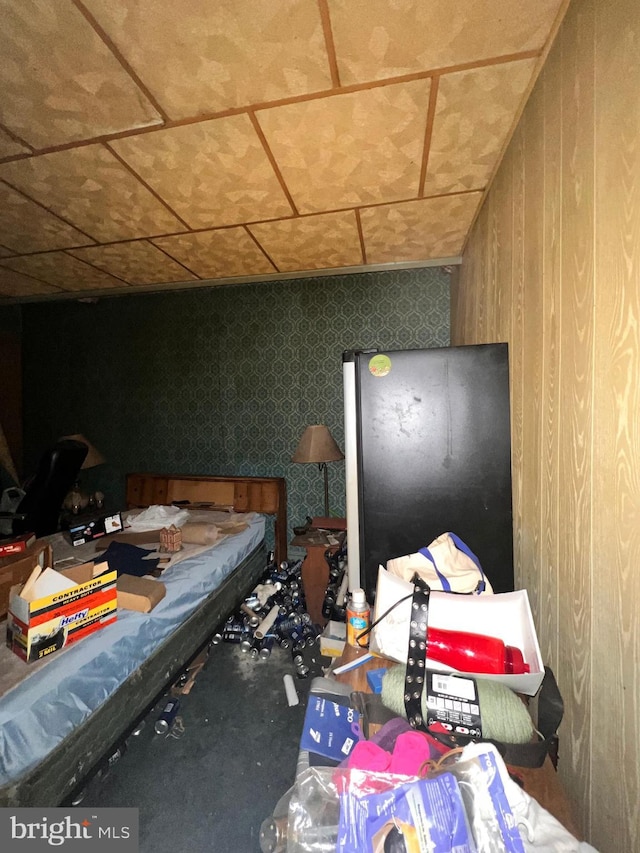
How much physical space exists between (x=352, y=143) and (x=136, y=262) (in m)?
2.18

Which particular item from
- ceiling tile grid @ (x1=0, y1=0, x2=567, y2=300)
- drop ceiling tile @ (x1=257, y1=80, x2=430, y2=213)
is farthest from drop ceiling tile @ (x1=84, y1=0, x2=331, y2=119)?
drop ceiling tile @ (x1=257, y1=80, x2=430, y2=213)

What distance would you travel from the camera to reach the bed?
1.12 metres

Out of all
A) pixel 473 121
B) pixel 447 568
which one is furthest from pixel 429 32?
pixel 447 568

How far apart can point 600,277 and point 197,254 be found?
9.07 feet

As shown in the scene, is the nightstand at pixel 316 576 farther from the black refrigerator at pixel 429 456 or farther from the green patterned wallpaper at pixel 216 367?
the black refrigerator at pixel 429 456

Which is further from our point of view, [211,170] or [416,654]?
[211,170]

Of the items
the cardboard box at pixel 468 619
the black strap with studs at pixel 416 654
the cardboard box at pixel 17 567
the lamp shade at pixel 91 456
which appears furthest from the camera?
the lamp shade at pixel 91 456

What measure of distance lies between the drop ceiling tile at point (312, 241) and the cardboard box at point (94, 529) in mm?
2324

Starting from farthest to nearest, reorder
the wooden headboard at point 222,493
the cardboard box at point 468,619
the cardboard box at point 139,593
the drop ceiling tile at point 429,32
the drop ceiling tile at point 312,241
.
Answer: the wooden headboard at point 222,493 < the drop ceiling tile at point 312,241 < the cardboard box at point 139,593 < the drop ceiling tile at point 429,32 < the cardboard box at point 468,619

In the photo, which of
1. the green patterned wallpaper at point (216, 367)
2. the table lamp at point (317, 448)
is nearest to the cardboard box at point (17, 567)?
the table lamp at point (317, 448)

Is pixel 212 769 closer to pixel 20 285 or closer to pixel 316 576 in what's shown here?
pixel 316 576

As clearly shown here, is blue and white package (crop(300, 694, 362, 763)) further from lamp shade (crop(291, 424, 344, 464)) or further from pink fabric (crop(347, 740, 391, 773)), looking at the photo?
lamp shade (crop(291, 424, 344, 464))

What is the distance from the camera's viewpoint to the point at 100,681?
1.39 metres

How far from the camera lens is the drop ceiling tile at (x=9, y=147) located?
1.53 m
